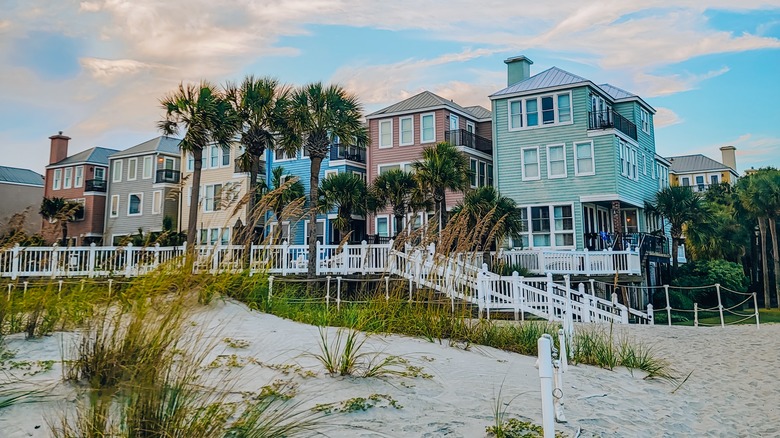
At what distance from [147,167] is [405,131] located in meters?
22.8

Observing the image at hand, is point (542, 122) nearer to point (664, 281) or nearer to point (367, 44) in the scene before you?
point (664, 281)

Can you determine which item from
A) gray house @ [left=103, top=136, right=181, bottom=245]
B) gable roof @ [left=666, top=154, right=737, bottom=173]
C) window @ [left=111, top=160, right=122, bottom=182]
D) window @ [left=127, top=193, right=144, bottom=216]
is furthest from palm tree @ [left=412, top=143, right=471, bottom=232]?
gable roof @ [left=666, top=154, right=737, bottom=173]

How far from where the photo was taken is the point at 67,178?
49.7 metres

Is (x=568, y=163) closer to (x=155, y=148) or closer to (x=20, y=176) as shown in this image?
(x=155, y=148)

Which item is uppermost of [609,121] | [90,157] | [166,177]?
[90,157]

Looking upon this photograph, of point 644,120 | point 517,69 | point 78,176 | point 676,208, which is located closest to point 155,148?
point 78,176

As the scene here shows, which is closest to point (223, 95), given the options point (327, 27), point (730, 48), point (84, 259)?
point (84, 259)

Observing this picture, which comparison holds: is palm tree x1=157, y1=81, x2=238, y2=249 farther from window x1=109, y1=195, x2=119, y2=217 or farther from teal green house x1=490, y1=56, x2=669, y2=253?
window x1=109, y1=195, x2=119, y2=217

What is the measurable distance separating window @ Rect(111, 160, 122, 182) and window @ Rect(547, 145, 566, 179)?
34611 mm

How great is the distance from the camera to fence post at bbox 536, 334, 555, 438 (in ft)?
14.7

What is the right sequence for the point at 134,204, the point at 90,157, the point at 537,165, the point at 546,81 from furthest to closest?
the point at 90,157
the point at 134,204
the point at 546,81
the point at 537,165

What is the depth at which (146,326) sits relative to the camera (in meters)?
4.69

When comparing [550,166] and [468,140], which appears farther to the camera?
[468,140]

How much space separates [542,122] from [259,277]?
2401 cm
